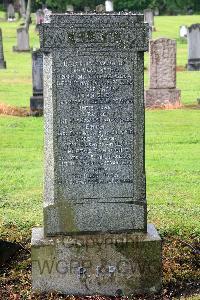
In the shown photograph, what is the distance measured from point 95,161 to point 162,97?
14.4 meters

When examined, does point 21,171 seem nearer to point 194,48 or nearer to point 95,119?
point 95,119

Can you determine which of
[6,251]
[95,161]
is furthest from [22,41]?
[95,161]

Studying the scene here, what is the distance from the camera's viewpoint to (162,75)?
2088 cm

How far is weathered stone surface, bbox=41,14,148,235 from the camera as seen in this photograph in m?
6.62

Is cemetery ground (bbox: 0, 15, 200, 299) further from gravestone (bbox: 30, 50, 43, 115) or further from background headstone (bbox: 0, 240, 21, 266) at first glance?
gravestone (bbox: 30, 50, 43, 115)

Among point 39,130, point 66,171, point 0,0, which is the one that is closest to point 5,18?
point 0,0

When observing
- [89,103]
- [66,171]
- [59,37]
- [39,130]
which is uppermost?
[59,37]

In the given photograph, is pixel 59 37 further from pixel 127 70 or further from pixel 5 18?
pixel 5 18

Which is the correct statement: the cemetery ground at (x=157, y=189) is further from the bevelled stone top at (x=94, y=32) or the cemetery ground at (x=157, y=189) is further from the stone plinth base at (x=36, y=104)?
the bevelled stone top at (x=94, y=32)

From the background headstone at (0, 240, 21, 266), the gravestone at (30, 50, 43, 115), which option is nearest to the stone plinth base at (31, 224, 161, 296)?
the background headstone at (0, 240, 21, 266)

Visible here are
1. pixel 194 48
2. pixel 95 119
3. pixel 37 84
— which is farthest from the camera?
pixel 194 48

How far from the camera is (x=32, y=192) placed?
10.8m

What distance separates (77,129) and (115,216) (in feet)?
2.77

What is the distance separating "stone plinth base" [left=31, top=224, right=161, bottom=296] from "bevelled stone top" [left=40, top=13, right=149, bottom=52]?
65.6 inches
